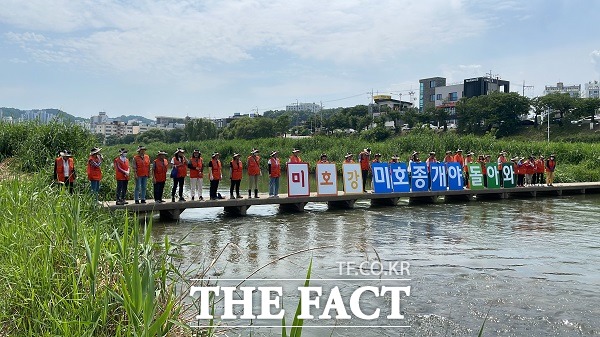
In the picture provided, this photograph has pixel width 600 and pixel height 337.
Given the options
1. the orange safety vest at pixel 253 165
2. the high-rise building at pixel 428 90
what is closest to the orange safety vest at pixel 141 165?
the orange safety vest at pixel 253 165

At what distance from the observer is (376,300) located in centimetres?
718

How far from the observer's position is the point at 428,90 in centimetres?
11575

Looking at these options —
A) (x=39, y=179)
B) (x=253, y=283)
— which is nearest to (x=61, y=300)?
(x=253, y=283)

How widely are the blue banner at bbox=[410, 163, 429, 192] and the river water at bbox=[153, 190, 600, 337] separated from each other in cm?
125

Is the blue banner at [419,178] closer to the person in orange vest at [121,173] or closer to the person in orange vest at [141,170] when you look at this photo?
the person in orange vest at [141,170]

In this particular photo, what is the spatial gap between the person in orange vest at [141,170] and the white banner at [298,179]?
4.40 metres

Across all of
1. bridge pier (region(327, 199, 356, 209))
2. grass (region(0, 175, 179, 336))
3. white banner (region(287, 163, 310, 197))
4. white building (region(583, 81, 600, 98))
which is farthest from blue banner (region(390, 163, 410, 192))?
white building (region(583, 81, 600, 98))

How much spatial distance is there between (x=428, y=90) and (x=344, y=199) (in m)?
104

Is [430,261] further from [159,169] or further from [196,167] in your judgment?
[159,169]

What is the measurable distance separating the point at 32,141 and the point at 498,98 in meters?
62.2

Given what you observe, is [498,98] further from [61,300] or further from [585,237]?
[61,300]

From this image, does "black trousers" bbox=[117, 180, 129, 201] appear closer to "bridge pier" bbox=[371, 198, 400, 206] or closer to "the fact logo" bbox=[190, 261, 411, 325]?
"the fact logo" bbox=[190, 261, 411, 325]

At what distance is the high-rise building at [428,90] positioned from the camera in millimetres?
113000

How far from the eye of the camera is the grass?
141 inches
